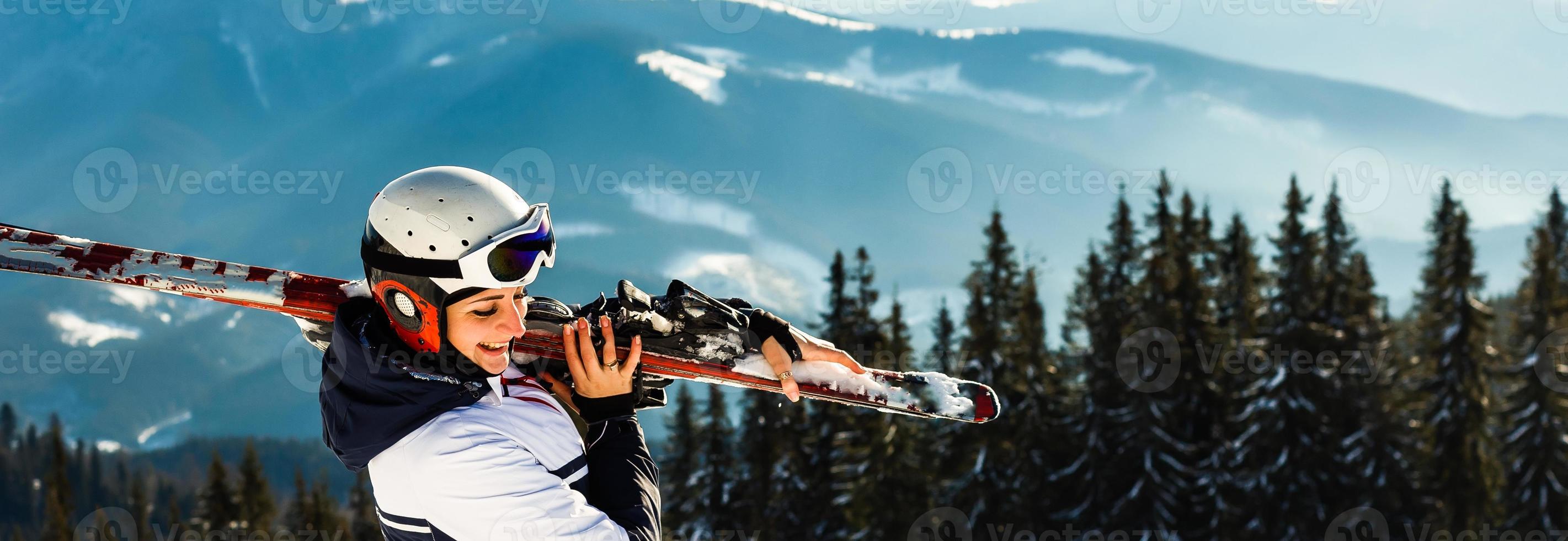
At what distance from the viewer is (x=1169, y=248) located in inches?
2399

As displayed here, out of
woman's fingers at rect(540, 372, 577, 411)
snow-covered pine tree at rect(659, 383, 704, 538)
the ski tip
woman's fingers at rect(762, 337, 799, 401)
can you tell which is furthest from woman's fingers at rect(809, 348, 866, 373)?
snow-covered pine tree at rect(659, 383, 704, 538)

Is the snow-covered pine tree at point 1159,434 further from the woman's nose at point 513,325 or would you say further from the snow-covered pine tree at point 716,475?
the woman's nose at point 513,325

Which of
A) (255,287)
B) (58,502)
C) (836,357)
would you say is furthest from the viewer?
(58,502)

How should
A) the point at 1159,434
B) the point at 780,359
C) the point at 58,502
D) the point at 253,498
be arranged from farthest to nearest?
1. the point at 58,502
2. the point at 253,498
3. the point at 1159,434
4. the point at 780,359

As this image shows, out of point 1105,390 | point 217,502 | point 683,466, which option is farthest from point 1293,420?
point 217,502

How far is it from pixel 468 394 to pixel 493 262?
455mm

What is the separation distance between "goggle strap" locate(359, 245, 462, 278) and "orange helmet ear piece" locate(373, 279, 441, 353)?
2.2 inches

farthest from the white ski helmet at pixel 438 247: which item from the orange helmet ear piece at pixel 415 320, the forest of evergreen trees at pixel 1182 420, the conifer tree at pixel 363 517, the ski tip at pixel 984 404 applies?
the conifer tree at pixel 363 517

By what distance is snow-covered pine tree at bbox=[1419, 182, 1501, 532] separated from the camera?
2322 inches

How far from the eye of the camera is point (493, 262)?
4.03 m

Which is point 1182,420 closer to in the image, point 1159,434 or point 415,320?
point 1159,434

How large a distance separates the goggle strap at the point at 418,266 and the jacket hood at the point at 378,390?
0.75 feet

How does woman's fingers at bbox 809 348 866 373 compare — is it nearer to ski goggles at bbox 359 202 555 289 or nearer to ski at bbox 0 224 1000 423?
ski at bbox 0 224 1000 423

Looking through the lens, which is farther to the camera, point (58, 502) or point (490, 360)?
point (58, 502)
